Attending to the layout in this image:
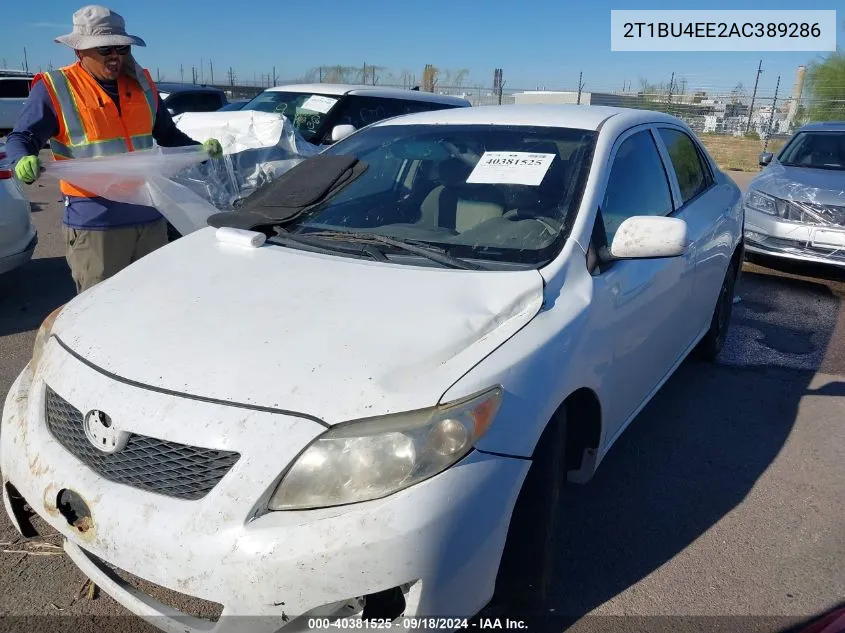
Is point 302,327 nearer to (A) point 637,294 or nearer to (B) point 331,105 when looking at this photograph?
(A) point 637,294

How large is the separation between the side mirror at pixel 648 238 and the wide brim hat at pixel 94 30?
243 cm

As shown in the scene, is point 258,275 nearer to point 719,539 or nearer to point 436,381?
point 436,381

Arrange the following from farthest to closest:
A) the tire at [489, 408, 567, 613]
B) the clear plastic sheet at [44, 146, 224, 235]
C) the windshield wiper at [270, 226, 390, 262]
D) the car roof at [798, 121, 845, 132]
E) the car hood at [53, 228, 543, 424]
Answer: the car roof at [798, 121, 845, 132] → the clear plastic sheet at [44, 146, 224, 235] → the windshield wiper at [270, 226, 390, 262] → the tire at [489, 408, 567, 613] → the car hood at [53, 228, 543, 424]

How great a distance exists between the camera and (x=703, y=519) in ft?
9.34

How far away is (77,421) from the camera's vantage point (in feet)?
6.37

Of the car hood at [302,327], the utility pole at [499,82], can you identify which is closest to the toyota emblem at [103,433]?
the car hood at [302,327]

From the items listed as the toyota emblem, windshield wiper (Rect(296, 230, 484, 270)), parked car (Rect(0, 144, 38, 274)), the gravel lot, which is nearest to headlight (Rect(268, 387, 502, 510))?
the toyota emblem

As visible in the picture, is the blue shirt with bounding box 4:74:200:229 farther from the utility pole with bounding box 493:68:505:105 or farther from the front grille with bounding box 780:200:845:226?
the utility pole with bounding box 493:68:505:105

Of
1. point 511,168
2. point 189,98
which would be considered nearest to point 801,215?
point 511,168

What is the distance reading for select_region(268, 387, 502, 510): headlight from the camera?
1680 mm

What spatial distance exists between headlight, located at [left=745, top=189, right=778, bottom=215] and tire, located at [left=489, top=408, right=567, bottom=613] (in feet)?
18.0

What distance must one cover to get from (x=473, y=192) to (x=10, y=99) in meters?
16.6

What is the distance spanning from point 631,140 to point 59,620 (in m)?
2.92

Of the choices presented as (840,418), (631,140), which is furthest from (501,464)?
(840,418)
